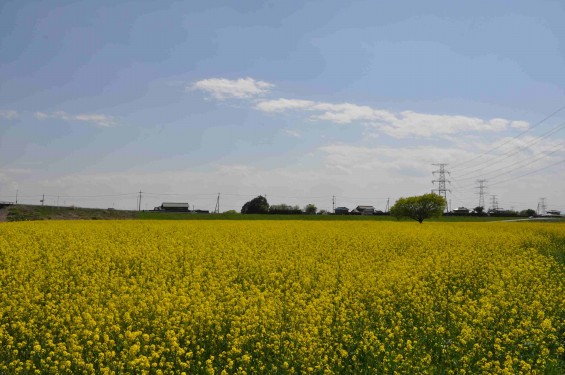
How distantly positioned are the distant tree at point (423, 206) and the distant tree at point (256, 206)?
30053 mm

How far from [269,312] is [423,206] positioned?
167 ft

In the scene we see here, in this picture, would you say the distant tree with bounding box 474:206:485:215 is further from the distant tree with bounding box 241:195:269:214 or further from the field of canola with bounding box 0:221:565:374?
the field of canola with bounding box 0:221:565:374

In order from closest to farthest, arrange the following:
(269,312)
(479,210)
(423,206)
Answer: (269,312), (423,206), (479,210)

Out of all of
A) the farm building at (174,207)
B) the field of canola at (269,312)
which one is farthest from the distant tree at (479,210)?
the field of canola at (269,312)

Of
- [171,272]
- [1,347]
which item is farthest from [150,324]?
[171,272]

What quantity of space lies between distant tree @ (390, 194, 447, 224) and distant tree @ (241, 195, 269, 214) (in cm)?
3005

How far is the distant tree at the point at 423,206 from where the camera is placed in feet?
189

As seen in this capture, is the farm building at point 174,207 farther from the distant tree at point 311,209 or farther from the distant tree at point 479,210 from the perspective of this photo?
the distant tree at point 479,210

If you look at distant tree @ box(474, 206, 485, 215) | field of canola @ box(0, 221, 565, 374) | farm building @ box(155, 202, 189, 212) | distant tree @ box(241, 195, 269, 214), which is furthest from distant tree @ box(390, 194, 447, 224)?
farm building @ box(155, 202, 189, 212)

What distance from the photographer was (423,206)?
57875 millimetres

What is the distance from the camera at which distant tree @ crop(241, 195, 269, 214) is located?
85750 mm

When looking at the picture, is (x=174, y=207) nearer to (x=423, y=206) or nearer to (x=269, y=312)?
(x=423, y=206)

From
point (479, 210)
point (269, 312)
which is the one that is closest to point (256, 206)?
point (479, 210)

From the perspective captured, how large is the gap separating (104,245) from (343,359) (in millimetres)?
11680
